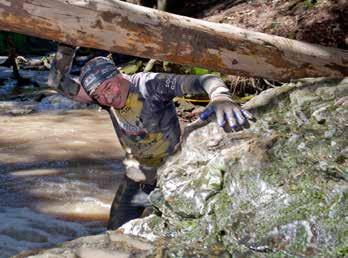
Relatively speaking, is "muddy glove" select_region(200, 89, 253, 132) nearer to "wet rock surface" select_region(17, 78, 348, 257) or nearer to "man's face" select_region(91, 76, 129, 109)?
"wet rock surface" select_region(17, 78, 348, 257)

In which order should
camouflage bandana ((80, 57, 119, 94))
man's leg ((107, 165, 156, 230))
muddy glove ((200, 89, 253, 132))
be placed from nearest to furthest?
1. muddy glove ((200, 89, 253, 132))
2. camouflage bandana ((80, 57, 119, 94))
3. man's leg ((107, 165, 156, 230))

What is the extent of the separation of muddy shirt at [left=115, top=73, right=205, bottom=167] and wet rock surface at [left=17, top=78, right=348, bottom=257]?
65cm

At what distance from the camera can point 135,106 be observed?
382cm

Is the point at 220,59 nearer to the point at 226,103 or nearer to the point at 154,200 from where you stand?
the point at 226,103

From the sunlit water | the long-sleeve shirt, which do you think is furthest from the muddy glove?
the sunlit water

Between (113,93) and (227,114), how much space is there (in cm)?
104

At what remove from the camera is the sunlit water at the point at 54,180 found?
4324 mm

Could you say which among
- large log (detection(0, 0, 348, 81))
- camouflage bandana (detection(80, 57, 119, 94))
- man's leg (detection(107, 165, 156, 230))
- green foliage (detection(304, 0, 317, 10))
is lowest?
man's leg (detection(107, 165, 156, 230))

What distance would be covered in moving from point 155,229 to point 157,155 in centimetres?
127

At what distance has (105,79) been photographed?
362 centimetres

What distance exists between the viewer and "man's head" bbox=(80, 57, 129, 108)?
3621 millimetres

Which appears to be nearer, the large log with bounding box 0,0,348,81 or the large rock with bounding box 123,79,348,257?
the large rock with bounding box 123,79,348,257

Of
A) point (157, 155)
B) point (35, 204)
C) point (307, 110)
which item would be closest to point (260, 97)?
point (307, 110)

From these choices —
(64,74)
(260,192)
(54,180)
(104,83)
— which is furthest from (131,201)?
(54,180)
